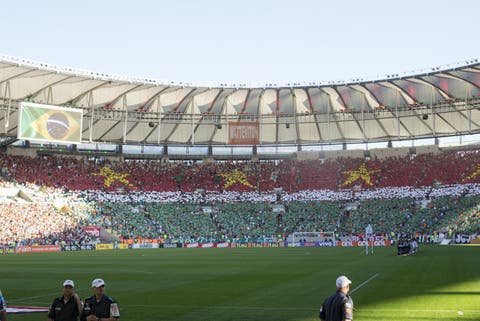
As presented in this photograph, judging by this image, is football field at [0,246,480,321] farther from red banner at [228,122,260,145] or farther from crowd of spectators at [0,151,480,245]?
red banner at [228,122,260,145]

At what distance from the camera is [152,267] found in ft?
109

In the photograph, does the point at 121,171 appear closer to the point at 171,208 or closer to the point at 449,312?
the point at 171,208

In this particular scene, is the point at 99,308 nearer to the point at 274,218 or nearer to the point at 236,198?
the point at 274,218

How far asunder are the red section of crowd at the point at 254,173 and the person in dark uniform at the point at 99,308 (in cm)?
6693

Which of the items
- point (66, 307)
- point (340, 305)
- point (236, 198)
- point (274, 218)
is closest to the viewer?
point (340, 305)

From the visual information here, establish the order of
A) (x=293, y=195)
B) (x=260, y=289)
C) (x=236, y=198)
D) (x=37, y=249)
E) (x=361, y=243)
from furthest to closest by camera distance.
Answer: (x=236, y=198), (x=293, y=195), (x=361, y=243), (x=37, y=249), (x=260, y=289)

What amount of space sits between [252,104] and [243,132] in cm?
379

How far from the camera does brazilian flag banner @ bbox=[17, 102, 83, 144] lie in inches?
2228

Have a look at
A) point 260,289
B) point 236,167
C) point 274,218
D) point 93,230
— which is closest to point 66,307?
point 260,289

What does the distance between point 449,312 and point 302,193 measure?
218 ft

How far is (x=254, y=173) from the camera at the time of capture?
3420 inches

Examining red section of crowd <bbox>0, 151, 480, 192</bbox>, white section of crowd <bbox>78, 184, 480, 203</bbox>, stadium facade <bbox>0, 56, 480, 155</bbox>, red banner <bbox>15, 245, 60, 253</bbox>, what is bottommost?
red banner <bbox>15, 245, 60, 253</bbox>

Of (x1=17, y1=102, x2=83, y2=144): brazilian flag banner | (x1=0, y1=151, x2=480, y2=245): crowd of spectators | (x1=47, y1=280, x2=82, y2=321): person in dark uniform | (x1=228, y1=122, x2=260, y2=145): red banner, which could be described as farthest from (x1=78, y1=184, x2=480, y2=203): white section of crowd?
(x1=47, y1=280, x2=82, y2=321): person in dark uniform

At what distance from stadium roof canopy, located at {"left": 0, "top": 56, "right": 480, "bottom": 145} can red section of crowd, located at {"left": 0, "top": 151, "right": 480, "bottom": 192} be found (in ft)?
12.7
